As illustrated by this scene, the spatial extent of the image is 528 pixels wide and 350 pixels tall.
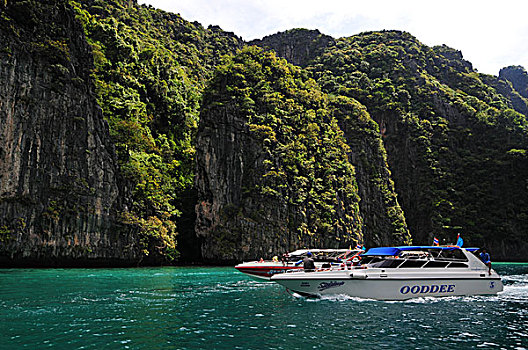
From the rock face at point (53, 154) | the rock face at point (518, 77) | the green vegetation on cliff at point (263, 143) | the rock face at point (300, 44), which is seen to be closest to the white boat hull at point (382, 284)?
the rock face at point (53, 154)

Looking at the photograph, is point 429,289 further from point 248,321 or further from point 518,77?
point 518,77

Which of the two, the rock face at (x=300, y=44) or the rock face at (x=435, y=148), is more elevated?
the rock face at (x=300, y=44)

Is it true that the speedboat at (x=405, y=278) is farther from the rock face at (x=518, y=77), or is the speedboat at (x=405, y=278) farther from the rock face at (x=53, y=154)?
the rock face at (x=518, y=77)

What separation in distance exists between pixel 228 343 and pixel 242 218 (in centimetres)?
3885

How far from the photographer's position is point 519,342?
1013 centimetres

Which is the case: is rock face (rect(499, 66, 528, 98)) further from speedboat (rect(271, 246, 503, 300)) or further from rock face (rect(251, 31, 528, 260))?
speedboat (rect(271, 246, 503, 300))

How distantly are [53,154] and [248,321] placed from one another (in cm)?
3400

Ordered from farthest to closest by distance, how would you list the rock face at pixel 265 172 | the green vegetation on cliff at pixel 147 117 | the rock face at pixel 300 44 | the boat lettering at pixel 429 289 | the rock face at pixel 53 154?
the rock face at pixel 300 44
the rock face at pixel 265 172
the green vegetation on cliff at pixel 147 117
the rock face at pixel 53 154
the boat lettering at pixel 429 289

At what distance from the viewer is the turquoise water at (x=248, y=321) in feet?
32.1

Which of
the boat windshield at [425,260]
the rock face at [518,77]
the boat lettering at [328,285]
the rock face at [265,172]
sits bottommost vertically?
the boat lettering at [328,285]

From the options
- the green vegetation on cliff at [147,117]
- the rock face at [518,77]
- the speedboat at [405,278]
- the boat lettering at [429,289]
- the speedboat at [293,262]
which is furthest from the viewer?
the rock face at [518,77]

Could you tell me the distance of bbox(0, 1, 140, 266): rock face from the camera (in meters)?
35.1

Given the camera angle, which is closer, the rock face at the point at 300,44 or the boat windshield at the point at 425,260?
the boat windshield at the point at 425,260

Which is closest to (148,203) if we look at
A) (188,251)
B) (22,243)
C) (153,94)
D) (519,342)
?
(188,251)
